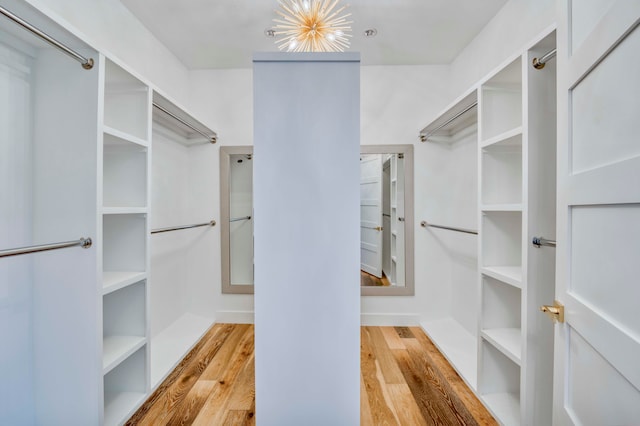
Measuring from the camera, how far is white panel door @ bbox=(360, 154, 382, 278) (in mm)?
2594

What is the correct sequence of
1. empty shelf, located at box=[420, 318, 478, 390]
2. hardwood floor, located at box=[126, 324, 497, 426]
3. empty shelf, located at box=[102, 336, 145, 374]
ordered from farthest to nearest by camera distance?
empty shelf, located at box=[420, 318, 478, 390] < hardwood floor, located at box=[126, 324, 497, 426] < empty shelf, located at box=[102, 336, 145, 374]

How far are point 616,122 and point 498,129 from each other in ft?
3.65

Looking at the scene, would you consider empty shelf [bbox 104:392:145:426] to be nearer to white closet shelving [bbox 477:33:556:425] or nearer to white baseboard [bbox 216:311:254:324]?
white baseboard [bbox 216:311:254:324]

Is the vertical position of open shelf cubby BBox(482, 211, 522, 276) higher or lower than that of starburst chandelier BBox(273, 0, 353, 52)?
lower

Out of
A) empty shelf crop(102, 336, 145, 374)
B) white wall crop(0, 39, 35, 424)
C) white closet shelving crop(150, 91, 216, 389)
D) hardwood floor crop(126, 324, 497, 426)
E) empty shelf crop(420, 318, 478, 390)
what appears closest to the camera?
white wall crop(0, 39, 35, 424)

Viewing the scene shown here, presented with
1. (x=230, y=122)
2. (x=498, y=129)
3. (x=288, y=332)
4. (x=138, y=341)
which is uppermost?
(x=230, y=122)

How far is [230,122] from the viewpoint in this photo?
8.56ft

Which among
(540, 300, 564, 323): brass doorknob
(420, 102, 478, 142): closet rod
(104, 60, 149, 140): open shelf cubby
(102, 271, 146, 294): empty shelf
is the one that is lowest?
(102, 271, 146, 294): empty shelf

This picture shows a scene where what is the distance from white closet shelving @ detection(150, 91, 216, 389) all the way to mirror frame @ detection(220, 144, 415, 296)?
Result: 146 millimetres

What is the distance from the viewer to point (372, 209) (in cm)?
261

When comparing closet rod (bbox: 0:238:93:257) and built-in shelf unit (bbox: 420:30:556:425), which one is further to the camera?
built-in shelf unit (bbox: 420:30:556:425)

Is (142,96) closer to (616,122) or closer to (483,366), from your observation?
(616,122)

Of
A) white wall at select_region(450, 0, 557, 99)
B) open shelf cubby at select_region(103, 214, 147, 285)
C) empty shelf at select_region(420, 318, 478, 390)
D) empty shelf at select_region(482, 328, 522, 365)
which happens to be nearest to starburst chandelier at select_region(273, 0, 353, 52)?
white wall at select_region(450, 0, 557, 99)

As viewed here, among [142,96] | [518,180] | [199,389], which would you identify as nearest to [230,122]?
[142,96]
